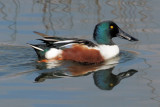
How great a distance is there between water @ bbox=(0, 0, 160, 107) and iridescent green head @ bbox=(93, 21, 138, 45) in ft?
0.92

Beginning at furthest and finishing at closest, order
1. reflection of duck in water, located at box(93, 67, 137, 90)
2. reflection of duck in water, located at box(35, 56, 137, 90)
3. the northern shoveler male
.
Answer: the northern shoveler male < reflection of duck in water, located at box(35, 56, 137, 90) < reflection of duck in water, located at box(93, 67, 137, 90)

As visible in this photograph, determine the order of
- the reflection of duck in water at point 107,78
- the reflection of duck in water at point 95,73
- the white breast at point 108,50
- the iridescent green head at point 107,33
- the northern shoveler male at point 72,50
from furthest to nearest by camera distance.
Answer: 1. the iridescent green head at point 107,33
2. the white breast at point 108,50
3. the northern shoveler male at point 72,50
4. the reflection of duck in water at point 95,73
5. the reflection of duck in water at point 107,78

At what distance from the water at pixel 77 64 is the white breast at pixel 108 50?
0.53 feet

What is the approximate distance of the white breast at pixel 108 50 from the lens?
949 cm

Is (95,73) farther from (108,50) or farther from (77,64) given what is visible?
(108,50)

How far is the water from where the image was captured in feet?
22.6

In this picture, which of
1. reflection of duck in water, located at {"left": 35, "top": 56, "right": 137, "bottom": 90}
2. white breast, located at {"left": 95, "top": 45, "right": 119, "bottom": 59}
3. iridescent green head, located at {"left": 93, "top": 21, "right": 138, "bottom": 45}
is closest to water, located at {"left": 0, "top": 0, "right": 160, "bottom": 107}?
reflection of duck in water, located at {"left": 35, "top": 56, "right": 137, "bottom": 90}

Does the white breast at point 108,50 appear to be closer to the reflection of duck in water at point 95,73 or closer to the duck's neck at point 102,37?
the duck's neck at point 102,37

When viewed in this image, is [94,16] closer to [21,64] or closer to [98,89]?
[21,64]

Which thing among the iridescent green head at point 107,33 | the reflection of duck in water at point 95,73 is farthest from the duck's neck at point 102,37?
the reflection of duck in water at point 95,73

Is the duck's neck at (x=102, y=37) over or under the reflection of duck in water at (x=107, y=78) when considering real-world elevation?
over

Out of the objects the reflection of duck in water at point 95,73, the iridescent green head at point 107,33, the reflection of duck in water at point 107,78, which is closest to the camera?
the reflection of duck in water at point 107,78

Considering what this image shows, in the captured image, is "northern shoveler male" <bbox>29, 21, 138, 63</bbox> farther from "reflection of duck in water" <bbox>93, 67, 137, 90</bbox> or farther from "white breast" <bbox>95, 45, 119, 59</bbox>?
"reflection of duck in water" <bbox>93, 67, 137, 90</bbox>

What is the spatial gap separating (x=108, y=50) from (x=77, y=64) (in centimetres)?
78
